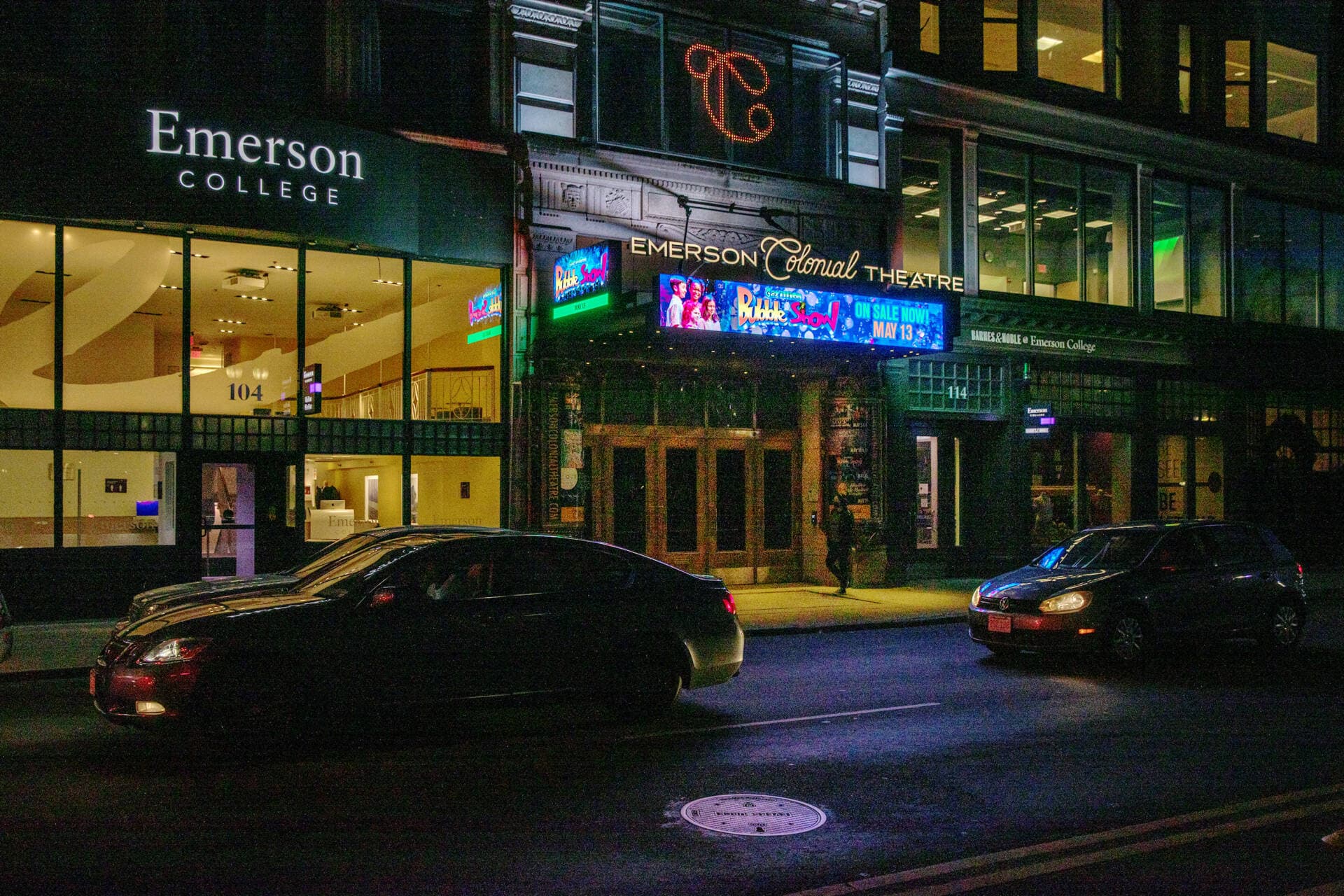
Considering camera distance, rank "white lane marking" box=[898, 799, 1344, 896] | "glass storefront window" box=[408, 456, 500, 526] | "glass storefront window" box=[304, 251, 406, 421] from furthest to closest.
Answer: "glass storefront window" box=[408, 456, 500, 526] → "glass storefront window" box=[304, 251, 406, 421] → "white lane marking" box=[898, 799, 1344, 896]

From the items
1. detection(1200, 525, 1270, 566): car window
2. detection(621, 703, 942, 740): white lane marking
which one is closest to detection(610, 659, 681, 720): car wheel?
detection(621, 703, 942, 740): white lane marking

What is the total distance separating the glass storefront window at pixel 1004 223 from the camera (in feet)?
74.2

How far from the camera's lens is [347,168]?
51.4ft

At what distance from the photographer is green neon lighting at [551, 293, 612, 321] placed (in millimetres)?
15727

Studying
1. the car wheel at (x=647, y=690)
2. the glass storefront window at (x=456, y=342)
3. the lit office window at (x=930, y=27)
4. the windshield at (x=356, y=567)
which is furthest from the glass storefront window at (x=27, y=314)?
the lit office window at (x=930, y=27)

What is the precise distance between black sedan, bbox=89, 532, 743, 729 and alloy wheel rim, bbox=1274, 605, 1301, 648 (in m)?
7.14

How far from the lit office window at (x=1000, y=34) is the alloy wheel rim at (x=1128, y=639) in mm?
14705

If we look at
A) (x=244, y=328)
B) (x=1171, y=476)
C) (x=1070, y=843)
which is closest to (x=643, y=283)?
(x=244, y=328)

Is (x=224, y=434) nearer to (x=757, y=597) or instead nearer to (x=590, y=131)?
(x=590, y=131)

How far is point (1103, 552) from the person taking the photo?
12539 mm

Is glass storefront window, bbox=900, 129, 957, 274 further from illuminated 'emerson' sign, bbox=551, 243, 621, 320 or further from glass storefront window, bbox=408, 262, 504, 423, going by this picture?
glass storefront window, bbox=408, 262, 504, 423

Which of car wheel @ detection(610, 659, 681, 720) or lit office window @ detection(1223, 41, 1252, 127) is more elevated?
lit office window @ detection(1223, 41, 1252, 127)

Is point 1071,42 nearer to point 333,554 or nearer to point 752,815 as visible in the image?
point 333,554

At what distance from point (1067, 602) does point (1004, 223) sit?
524 inches
